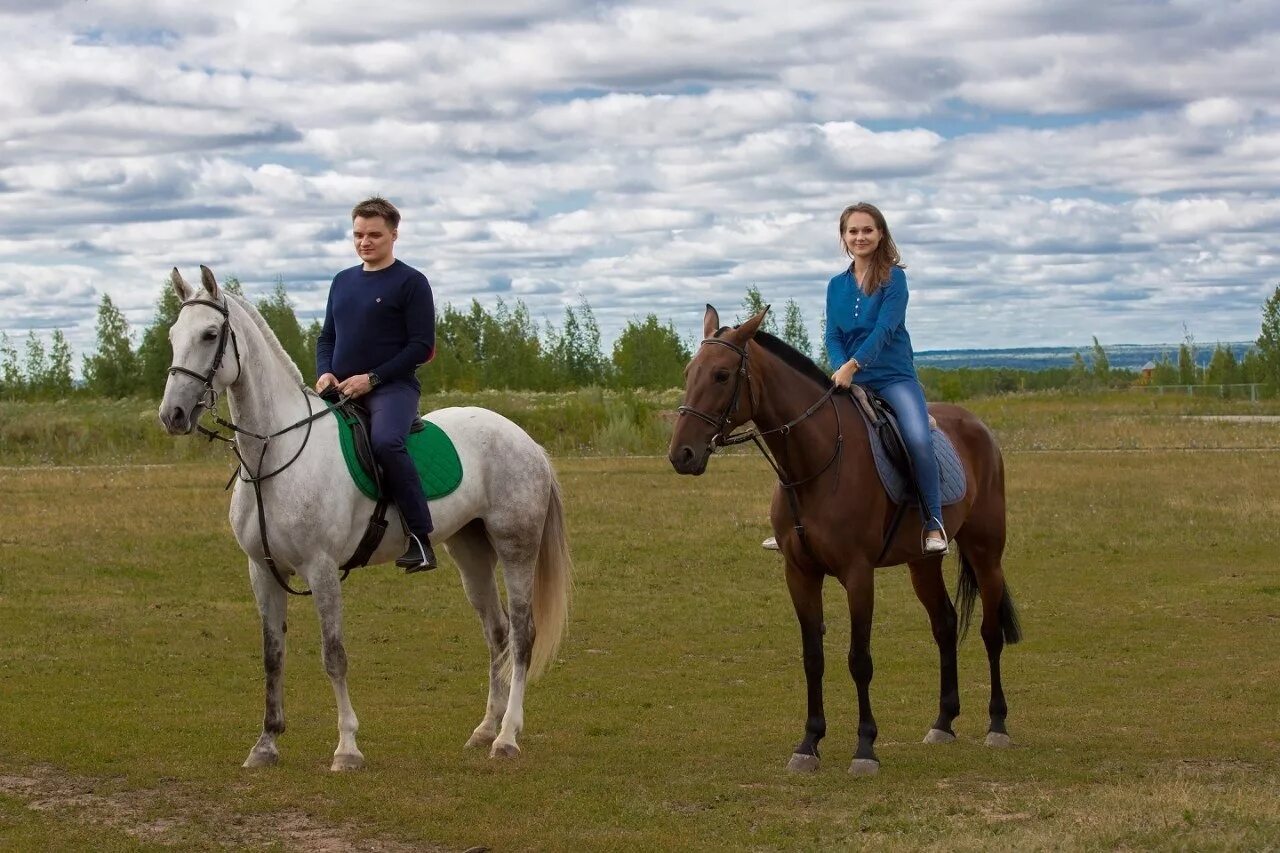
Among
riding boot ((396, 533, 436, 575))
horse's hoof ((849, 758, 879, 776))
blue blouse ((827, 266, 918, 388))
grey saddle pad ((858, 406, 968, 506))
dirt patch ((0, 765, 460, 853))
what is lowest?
horse's hoof ((849, 758, 879, 776))

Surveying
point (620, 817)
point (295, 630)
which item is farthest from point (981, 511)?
point (295, 630)

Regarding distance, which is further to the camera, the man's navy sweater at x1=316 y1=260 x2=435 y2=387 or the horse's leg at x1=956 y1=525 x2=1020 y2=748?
the horse's leg at x1=956 y1=525 x2=1020 y2=748

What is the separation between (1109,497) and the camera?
2675 cm

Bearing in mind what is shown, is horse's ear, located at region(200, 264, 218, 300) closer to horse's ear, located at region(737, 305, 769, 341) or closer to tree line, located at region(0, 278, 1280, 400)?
horse's ear, located at region(737, 305, 769, 341)

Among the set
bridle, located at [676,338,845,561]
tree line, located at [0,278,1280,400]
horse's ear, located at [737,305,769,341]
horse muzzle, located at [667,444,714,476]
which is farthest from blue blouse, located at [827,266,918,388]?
tree line, located at [0,278,1280,400]

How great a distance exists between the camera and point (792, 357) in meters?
8.82

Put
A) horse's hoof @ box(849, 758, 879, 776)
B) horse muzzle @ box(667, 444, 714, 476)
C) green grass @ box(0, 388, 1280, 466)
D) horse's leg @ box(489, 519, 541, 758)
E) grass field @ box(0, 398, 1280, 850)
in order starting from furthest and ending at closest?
green grass @ box(0, 388, 1280, 466)
horse's leg @ box(489, 519, 541, 758)
horse's hoof @ box(849, 758, 879, 776)
horse muzzle @ box(667, 444, 714, 476)
grass field @ box(0, 398, 1280, 850)

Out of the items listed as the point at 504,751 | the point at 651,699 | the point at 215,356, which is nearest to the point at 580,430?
the point at 651,699

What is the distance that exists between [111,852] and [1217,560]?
55.1 ft

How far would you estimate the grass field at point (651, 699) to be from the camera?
7.51 meters

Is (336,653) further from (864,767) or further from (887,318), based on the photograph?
(887,318)

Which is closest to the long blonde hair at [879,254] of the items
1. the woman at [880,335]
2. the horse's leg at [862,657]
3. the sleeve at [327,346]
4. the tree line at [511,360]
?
the woman at [880,335]

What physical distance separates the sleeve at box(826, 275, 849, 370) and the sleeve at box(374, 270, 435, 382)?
2.47 metres

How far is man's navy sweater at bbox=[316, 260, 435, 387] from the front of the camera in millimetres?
9258
